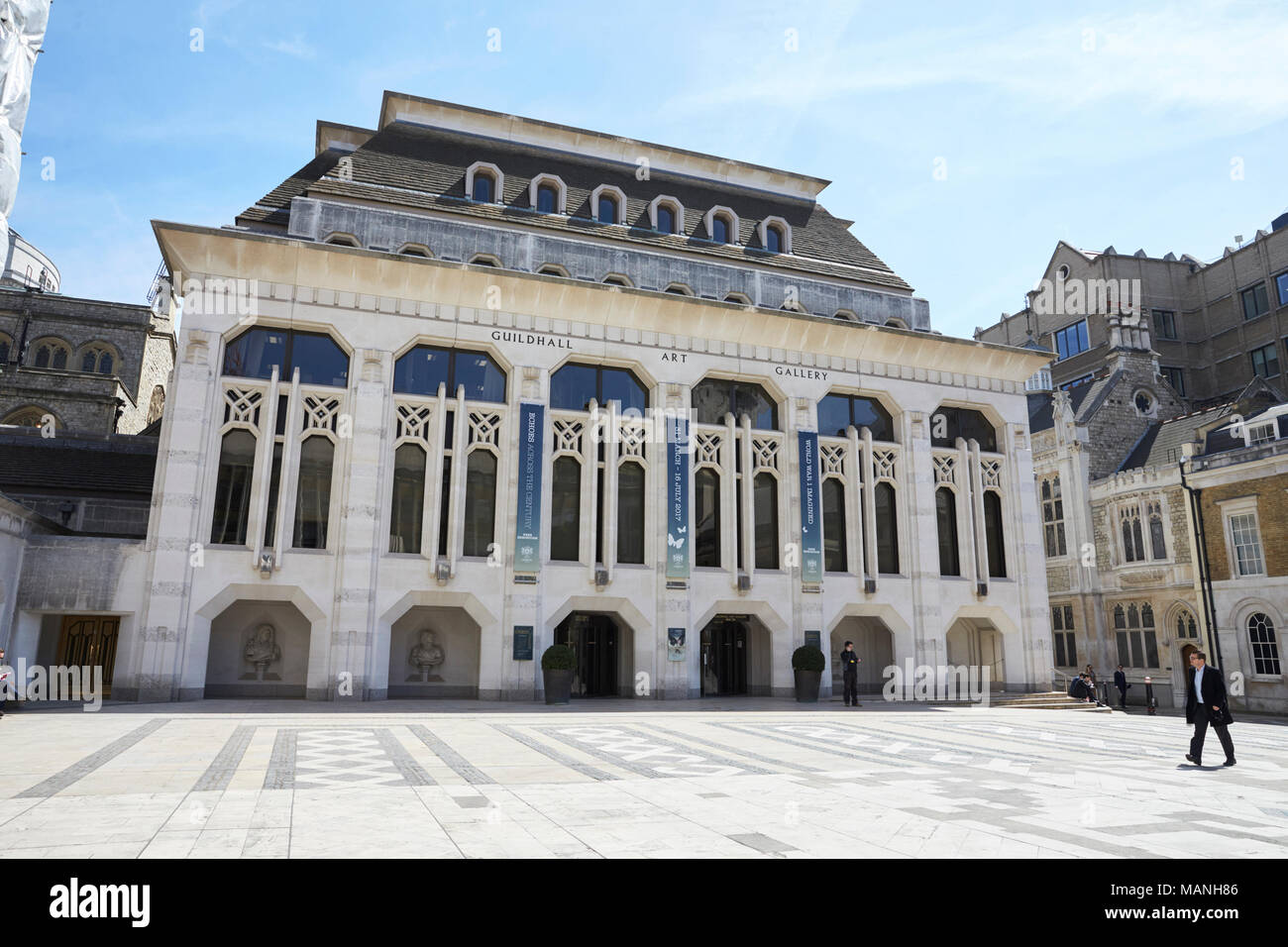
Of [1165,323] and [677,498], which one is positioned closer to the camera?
[677,498]

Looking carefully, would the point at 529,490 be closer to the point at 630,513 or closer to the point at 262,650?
the point at 630,513

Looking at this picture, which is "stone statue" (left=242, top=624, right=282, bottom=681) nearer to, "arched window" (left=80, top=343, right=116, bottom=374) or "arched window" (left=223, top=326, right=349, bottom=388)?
"arched window" (left=223, top=326, right=349, bottom=388)

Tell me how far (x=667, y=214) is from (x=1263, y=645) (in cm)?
2896

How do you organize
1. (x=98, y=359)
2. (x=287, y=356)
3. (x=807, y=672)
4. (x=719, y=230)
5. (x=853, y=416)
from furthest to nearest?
(x=98, y=359), (x=719, y=230), (x=853, y=416), (x=807, y=672), (x=287, y=356)

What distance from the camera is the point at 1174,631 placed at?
36.3 m

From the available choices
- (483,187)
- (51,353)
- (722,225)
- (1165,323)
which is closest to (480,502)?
(483,187)

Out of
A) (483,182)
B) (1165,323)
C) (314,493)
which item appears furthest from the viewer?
(1165,323)

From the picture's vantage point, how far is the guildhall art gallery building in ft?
77.9

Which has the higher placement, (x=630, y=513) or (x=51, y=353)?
(x=51, y=353)

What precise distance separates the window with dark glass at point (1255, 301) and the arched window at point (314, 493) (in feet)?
177

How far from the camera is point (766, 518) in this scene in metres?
28.8

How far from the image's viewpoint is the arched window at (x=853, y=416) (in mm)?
30547

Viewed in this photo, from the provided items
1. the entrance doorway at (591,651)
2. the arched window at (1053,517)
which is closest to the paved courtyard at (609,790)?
the entrance doorway at (591,651)
